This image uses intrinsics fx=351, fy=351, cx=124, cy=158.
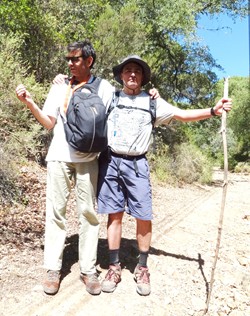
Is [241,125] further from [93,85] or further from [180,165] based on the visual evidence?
[93,85]

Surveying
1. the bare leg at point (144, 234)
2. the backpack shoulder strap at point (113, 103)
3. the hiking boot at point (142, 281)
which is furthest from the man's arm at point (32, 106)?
the hiking boot at point (142, 281)

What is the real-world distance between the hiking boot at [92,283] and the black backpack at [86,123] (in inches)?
44.7

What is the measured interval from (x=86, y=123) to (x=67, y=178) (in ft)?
1.76

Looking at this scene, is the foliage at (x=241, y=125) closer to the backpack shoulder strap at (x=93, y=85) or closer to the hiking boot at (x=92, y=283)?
the backpack shoulder strap at (x=93, y=85)

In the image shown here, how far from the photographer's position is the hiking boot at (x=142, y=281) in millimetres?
3133

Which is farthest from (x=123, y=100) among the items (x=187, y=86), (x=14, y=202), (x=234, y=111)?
(x=234, y=111)

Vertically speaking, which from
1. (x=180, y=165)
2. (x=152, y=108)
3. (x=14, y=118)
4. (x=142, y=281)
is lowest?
(x=180, y=165)

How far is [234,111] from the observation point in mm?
23641

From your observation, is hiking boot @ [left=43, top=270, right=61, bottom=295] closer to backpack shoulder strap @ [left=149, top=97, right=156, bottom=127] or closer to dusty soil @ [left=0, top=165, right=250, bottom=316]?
dusty soil @ [left=0, top=165, right=250, bottom=316]

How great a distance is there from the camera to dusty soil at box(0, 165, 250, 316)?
292 cm

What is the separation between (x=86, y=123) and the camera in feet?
9.07

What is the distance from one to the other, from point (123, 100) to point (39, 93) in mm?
4155

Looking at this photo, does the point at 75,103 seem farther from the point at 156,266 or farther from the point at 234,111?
the point at 234,111

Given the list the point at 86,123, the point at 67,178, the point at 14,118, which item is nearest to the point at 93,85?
the point at 86,123
